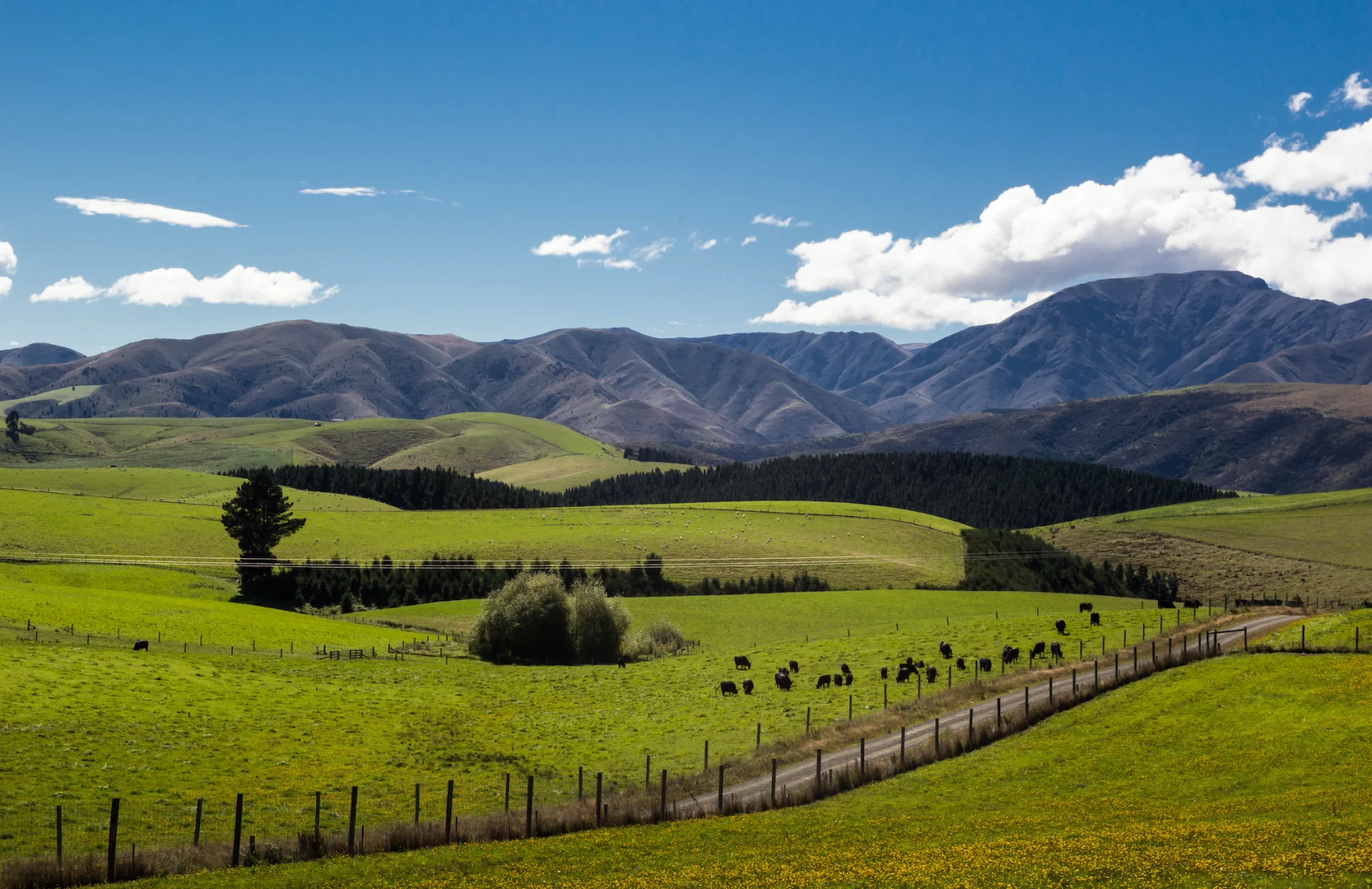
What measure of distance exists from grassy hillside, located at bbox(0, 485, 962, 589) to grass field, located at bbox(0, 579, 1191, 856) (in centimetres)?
4166

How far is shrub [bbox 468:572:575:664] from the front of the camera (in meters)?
92.1

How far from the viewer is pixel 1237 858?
23047 mm

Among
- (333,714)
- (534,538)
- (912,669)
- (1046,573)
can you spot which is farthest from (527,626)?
(1046,573)

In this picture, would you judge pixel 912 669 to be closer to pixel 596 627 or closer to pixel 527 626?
pixel 596 627

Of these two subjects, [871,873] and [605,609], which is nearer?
[871,873]

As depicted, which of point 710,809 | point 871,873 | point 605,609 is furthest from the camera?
point 605,609

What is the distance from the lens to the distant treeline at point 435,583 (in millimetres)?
124000

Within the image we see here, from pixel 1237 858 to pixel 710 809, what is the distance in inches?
735

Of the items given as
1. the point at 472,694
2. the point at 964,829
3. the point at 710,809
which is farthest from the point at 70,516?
the point at 964,829

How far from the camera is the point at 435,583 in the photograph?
430 ft

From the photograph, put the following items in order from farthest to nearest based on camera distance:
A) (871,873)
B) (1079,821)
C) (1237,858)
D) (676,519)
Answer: (676,519)
(1079,821)
(871,873)
(1237,858)

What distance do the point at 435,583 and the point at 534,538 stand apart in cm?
2685

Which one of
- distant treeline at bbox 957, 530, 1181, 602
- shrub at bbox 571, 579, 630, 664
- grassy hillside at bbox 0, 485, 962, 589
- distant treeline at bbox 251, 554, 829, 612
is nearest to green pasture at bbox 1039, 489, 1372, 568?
distant treeline at bbox 957, 530, 1181, 602

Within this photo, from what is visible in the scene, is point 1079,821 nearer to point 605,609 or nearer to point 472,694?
point 472,694
